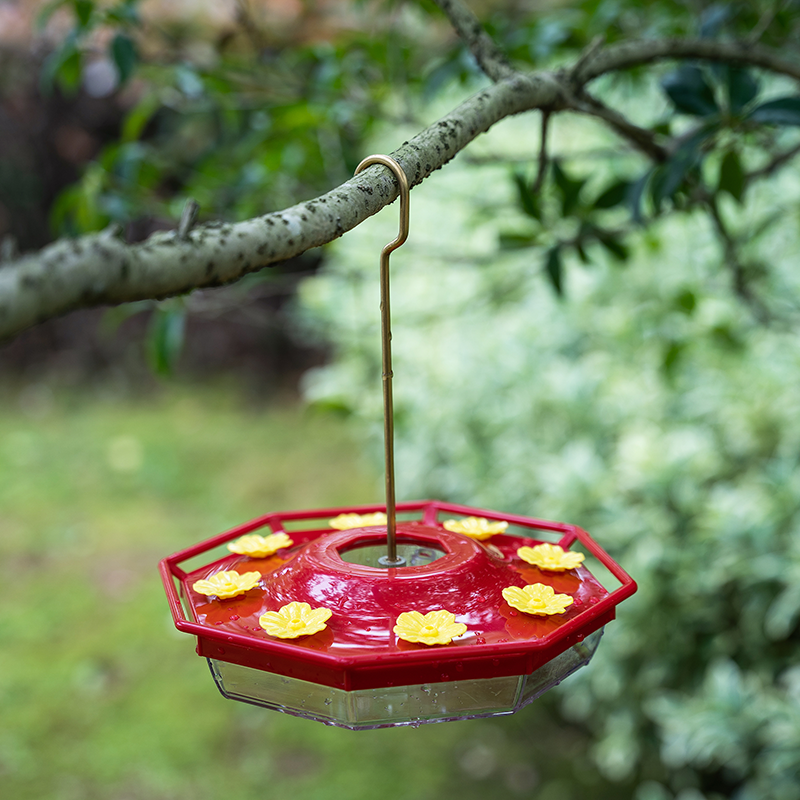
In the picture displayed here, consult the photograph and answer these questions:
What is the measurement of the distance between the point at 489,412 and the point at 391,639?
2172 mm

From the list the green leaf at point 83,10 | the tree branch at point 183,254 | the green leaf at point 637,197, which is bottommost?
Answer: the tree branch at point 183,254

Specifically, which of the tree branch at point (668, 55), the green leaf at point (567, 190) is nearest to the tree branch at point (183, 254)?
the tree branch at point (668, 55)

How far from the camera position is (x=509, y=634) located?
2.33ft

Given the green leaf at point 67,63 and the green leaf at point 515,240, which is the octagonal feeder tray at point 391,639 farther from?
the green leaf at point 67,63

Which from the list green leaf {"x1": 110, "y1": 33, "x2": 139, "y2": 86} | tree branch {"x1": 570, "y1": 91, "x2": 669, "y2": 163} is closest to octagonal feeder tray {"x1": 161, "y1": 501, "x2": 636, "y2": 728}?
tree branch {"x1": 570, "y1": 91, "x2": 669, "y2": 163}

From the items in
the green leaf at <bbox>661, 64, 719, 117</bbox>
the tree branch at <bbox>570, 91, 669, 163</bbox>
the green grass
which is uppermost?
the green leaf at <bbox>661, 64, 719, 117</bbox>

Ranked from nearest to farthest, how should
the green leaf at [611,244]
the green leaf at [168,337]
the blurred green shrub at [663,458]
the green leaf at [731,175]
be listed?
1. the green leaf at [731,175]
2. the green leaf at [611,244]
3. the green leaf at [168,337]
4. the blurred green shrub at [663,458]

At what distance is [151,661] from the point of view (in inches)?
114

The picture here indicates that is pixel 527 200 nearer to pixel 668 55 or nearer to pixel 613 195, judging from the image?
pixel 613 195

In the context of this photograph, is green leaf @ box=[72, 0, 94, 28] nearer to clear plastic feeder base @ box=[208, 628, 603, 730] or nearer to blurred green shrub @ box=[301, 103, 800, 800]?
blurred green shrub @ box=[301, 103, 800, 800]

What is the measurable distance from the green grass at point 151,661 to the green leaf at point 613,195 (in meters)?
1.77

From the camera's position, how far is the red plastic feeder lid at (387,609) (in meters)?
0.67

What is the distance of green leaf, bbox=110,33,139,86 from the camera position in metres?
1.49

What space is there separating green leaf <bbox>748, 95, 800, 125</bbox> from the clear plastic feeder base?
77 cm
